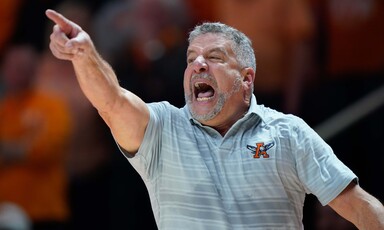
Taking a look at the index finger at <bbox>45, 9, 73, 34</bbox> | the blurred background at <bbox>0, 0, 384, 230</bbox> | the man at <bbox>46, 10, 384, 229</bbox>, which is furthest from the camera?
the blurred background at <bbox>0, 0, 384, 230</bbox>

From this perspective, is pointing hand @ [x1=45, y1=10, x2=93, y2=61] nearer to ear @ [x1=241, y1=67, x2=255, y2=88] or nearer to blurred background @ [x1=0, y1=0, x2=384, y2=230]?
ear @ [x1=241, y1=67, x2=255, y2=88]

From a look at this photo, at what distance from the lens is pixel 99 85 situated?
4.11 m

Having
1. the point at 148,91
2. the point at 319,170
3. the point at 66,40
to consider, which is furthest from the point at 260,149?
the point at 148,91

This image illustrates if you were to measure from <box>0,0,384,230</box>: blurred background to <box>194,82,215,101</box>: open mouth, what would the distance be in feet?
8.57

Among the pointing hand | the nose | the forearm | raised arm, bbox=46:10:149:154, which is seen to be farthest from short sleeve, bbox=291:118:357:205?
the pointing hand

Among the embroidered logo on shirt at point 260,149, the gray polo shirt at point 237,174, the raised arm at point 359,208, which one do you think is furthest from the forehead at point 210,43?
the raised arm at point 359,208

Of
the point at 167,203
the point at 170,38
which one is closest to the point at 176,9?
the point at 170,38

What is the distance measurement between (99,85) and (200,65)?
0.59 meters

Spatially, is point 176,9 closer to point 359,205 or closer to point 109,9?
point 109,9

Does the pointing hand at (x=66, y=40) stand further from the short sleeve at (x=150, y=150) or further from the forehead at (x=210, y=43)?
the forehead at (x=210, y=43)

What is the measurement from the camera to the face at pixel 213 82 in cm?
447

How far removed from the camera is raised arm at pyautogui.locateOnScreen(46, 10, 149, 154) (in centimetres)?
396

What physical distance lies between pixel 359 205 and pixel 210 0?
145 inches

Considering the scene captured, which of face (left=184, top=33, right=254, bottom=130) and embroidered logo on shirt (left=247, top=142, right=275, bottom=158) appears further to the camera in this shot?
face (left=184, top=33, right=254, bottom=130)
